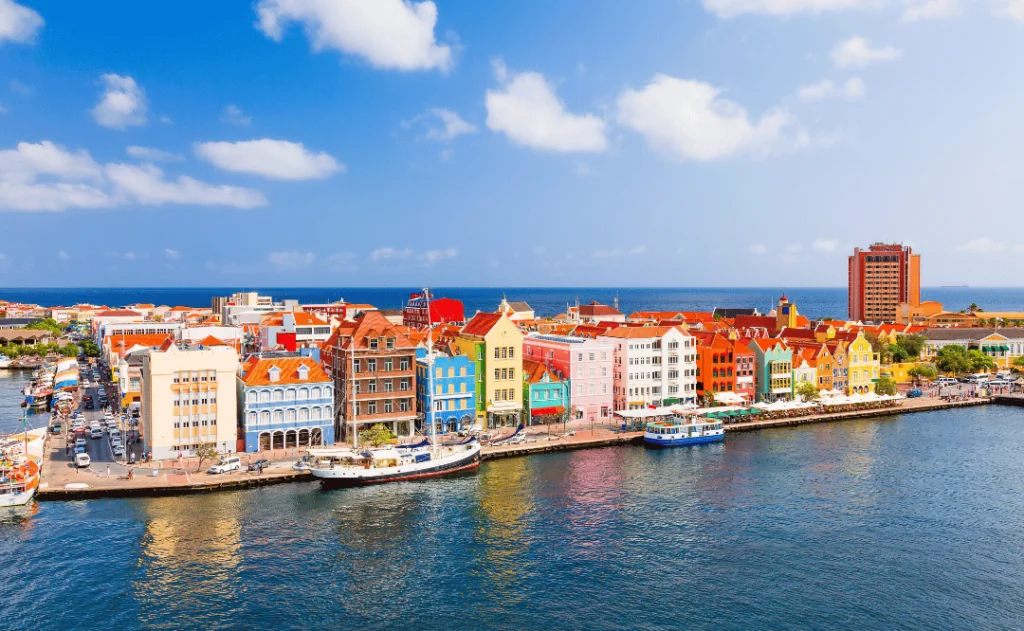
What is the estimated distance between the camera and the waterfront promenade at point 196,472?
55375mm

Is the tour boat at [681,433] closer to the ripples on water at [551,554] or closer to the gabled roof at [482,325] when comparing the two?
the ripples on water at [551,554]

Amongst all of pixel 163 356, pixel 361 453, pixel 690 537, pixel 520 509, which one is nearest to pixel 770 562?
pixel 690 537

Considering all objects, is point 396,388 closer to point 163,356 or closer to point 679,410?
point 163,356

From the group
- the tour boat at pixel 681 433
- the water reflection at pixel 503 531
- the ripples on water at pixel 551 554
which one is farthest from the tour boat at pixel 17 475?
the tour boat at pixel 681 433

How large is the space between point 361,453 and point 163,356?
59.6 feet

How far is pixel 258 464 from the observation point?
199ft

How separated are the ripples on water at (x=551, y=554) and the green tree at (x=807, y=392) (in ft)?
83.9

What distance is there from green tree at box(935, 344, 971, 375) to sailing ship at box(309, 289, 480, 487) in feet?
286

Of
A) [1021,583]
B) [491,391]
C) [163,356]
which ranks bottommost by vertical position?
[1021,583]

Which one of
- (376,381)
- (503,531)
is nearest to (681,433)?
(376,381)

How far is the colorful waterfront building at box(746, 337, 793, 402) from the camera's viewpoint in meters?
94.4

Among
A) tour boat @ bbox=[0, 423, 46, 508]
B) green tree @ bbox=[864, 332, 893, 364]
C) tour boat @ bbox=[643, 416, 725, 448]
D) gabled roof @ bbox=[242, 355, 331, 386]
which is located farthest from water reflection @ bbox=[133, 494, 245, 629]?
green tree @ bbox=[864, 332, 893, 364]

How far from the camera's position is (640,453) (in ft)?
236

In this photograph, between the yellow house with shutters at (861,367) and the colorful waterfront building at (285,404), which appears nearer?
the colorful waterfront building at (285,404)
